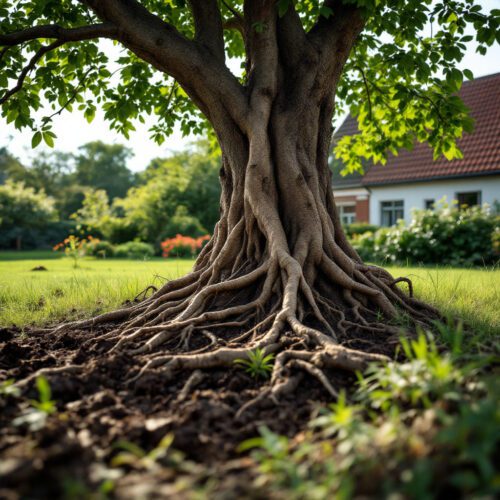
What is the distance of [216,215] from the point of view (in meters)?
27.5

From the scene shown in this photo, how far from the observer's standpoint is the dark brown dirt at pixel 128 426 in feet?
5.38

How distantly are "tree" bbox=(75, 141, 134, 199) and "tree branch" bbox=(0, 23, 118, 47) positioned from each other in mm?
71236

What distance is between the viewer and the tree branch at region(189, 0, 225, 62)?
524 cm

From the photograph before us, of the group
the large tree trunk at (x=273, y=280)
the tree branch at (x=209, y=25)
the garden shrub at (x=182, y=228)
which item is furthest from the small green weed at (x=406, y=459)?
the garden shrub at (x=182, y=228)

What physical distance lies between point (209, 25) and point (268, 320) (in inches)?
147

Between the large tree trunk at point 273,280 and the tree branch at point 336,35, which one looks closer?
the large tree trunk at point 273,280

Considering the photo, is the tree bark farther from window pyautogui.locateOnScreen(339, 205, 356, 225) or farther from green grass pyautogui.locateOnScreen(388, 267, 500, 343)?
window pyautogui.locateOnScreen(339, 205, 356, 225)

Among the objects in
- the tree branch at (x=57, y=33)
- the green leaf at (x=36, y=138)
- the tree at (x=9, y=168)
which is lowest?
the green leaf at (x=36, y=138)

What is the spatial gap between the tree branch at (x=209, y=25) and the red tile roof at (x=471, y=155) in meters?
15.2

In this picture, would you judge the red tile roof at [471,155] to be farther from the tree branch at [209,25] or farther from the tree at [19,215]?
the tree at [19,215]

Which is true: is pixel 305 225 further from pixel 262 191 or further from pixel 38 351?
pixel 38 351

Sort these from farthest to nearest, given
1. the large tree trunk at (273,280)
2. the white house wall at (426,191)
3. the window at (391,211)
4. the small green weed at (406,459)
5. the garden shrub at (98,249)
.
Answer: the window at (391,211) → the garden shrub at (98,249) → the white house wall at (426,191) → the large tree trunk at (273,280) → the small green weed at (406,459)

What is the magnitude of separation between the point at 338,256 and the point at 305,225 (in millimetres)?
492

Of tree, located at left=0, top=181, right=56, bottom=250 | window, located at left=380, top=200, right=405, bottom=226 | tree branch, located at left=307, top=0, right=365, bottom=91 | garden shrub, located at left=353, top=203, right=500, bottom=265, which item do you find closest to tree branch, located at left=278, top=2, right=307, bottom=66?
tree branch, located at left=307, top=0, right=365, bottom=91
